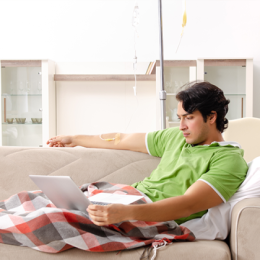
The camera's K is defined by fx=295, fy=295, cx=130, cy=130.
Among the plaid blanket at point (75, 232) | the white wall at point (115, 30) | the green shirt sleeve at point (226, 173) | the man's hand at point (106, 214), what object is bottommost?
the plaid blanket at point (75, 232)

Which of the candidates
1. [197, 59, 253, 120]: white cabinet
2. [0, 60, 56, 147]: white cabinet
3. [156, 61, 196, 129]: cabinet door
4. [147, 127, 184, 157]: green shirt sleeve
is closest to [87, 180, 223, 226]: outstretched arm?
[147, 127, 184, 157]: green shirt sleeve

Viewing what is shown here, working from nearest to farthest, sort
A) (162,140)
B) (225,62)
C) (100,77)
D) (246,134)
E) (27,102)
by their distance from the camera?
(162,140) → (246,134) → (225,62) → (27,102) → (100,77)

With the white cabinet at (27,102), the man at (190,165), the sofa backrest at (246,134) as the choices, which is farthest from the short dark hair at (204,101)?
the white cabinet at (27,102)

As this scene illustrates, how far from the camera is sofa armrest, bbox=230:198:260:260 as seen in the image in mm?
931

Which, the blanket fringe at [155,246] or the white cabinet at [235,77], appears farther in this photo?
the white cabinet at [235,77]

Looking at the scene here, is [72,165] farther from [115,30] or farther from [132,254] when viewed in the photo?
[115,30]

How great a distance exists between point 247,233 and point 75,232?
55 centimetres

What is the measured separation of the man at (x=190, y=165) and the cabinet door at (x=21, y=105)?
1842 mm

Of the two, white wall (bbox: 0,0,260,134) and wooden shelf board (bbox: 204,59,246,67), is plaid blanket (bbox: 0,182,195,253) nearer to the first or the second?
wooden shelf board (bbox: 204,59,246,67)

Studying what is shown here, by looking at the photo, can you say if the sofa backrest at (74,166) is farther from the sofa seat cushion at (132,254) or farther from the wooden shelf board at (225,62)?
the wooden shelf board at (225,62)

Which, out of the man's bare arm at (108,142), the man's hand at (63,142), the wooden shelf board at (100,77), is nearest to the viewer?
the man's bare arm at (108,142)

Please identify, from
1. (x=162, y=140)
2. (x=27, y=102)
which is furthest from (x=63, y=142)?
(x=27, y=102)

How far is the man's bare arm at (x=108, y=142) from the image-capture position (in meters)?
1.54

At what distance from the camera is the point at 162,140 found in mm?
1473
